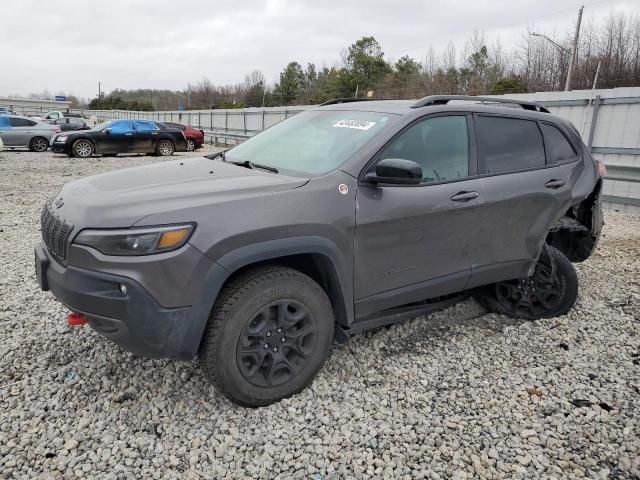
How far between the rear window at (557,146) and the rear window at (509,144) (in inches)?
3.6

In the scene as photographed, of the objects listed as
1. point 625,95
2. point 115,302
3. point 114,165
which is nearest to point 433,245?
point 115,302

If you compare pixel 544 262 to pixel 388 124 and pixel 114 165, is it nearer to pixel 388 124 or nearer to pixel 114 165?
pixel 388 124

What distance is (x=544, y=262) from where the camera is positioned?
13.6 ft

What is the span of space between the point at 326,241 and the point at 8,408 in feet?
6.80

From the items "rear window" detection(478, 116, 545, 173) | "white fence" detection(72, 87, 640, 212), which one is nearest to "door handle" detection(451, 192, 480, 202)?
"rear window" detection(478, 116, 545, 173)

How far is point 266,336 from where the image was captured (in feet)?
8.95

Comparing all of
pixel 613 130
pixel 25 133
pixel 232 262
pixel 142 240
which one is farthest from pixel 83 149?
pixel 232 262

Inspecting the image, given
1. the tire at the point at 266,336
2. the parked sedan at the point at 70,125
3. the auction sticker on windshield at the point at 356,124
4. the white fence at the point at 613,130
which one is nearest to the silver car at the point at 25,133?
the parked sedan at the point at 70,125

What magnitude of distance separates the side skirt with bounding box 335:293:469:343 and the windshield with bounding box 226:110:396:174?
3.29 ft

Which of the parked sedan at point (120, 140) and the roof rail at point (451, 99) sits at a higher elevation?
the roof rail at point (451, 99)

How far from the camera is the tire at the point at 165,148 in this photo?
1866cm

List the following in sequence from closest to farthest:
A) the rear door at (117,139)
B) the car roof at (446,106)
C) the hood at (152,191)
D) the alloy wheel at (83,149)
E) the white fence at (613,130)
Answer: the hood at (152,191), the car roof at (446,106), the white fence at (613,130), the alloy wheel at (83,149), the rear door at (117,139)

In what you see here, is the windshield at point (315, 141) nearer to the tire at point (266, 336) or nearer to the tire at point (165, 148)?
the tire at point (266, 336)

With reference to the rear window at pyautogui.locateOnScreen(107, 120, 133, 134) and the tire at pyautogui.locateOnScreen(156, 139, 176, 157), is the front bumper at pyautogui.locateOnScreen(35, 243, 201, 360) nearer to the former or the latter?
the rear window at pyautogui.locateOnScreen(107, 120, 133, 134)
